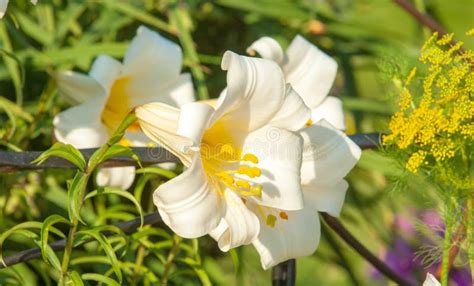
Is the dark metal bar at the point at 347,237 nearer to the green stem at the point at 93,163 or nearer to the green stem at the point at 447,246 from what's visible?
the green stem at the point at 447,246

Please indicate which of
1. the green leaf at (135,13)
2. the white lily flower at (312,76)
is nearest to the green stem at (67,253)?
the white lily flower at (312,76)

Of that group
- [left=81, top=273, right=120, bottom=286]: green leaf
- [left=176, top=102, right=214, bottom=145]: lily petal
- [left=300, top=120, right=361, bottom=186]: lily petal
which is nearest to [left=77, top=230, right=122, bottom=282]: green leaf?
[left=81, top=273, right=120, bottom=286]: green leaf

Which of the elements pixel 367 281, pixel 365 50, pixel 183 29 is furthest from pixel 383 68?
pixel 367 281

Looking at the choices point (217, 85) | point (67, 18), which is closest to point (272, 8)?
point (217, 85)

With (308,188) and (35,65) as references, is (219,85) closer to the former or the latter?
(35,65)

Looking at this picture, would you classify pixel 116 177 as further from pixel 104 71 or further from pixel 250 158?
pixel 250 158

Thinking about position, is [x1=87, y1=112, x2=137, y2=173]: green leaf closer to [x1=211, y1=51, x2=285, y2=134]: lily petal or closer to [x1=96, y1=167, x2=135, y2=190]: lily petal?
[x1=211, y1=51, x2=285, y2=134]: lily petal
